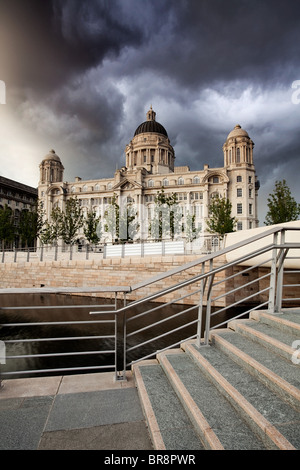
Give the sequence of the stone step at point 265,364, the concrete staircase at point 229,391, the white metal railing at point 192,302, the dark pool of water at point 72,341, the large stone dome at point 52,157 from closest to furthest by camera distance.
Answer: the concrete staircase at point 229,391
the stone step at point 265,364
the white metal railing at point 192,302
the dark pool of water at point 72,341
the large stone dome at point 52,157

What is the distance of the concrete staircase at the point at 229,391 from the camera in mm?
2146

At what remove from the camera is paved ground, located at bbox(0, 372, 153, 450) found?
235 centimetres

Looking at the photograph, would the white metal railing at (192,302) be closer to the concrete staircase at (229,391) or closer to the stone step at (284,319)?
the stone step at (284,319)

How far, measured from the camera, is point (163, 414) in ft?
8.58

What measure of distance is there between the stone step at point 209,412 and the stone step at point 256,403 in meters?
0.07

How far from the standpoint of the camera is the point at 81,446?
229cm

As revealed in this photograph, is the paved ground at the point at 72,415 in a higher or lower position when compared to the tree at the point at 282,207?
lower

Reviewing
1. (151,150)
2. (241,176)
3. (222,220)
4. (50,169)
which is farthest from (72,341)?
(151,150)

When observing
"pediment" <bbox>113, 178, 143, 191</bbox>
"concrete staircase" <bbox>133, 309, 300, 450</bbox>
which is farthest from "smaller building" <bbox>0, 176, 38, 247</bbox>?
"concrete staircase" <bbox>133, 309, 300, 450</bbox>

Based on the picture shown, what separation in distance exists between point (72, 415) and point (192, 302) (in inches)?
515

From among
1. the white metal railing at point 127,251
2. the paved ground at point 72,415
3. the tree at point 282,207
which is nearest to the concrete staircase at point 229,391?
the paved ground at point 72,415

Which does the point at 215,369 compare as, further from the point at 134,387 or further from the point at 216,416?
the point at 134,387
